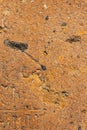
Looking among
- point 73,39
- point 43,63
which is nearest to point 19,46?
point 43,63

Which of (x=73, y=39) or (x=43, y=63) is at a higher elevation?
(x=73, y=39)

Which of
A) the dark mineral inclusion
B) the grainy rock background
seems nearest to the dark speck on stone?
the grainy rock background

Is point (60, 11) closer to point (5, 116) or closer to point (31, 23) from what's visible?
point (31, 23)

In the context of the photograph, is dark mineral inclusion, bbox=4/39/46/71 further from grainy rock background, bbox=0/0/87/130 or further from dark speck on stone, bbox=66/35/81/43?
dark speck on stone, bbox=66/35/81/43

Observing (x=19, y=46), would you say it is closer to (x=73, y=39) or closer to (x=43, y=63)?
(x=43, y=63)

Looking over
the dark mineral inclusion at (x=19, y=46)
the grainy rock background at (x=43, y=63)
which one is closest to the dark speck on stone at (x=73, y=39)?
the grainy rock background at (x=43, y=63)

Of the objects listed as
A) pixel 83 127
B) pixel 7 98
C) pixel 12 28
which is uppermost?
pixel 12 28

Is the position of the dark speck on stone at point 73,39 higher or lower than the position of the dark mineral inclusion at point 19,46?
higher

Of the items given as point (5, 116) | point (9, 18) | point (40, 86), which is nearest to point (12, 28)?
point (9, 18)

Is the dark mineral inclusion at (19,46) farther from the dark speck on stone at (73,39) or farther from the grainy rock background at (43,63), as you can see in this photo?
the dark speck on stone at (73,39)
